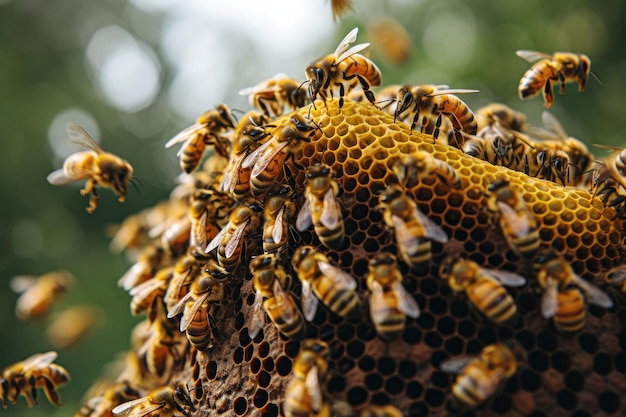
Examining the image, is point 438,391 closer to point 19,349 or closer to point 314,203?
point 314,203

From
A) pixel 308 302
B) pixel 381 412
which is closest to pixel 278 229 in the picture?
pixel 308 302

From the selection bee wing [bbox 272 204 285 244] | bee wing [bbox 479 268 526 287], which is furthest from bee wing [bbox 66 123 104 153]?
bee wing [bbox 479 268 526 287]

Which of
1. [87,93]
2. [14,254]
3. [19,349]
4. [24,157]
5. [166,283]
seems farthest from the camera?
[87,93]

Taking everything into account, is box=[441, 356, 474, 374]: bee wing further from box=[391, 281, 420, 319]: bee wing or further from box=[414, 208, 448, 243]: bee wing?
box=[414, 208, 448, 243]: bee wing

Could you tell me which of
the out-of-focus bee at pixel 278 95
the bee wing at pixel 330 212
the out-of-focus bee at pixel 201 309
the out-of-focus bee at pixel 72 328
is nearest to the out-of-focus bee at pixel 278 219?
the bee wing at pixel 330 212

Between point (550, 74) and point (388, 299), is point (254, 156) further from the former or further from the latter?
point (550, 74)

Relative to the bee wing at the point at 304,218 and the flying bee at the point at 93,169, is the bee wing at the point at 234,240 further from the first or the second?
the flying bee at the point at 93,169

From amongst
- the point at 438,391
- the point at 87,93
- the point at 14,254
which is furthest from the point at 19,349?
the point at 438,391
